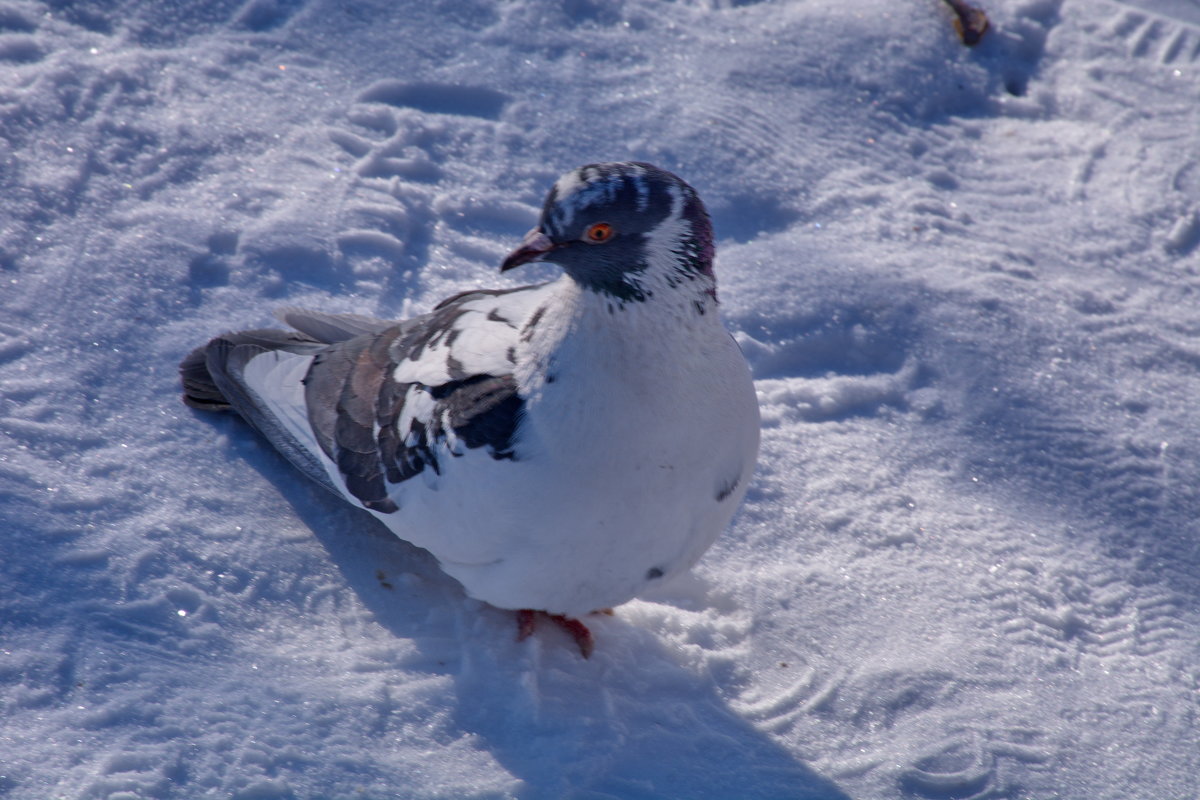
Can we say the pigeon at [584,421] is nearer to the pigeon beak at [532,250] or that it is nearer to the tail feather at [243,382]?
the pigeon beak at [532,250]

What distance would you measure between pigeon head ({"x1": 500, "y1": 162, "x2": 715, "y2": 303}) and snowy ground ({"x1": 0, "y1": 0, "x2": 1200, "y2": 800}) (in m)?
1.13

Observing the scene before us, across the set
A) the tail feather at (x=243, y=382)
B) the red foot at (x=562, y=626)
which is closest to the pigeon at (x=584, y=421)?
the red foot at (x=562, y=626)

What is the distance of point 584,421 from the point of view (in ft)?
8.40

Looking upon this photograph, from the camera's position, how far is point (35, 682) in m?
2.64

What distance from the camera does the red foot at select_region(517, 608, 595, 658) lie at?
3.00 metres

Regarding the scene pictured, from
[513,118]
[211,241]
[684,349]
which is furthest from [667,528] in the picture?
[513,118]

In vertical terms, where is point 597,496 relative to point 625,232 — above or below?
below

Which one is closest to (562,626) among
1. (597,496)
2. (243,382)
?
(597,496)

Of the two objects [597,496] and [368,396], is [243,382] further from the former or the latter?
[597,496]

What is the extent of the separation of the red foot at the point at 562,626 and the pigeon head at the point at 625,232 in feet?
3.36

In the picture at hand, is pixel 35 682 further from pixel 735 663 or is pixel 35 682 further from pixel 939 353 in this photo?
pixel 939 353

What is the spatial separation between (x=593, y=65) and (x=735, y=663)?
9.74 feet

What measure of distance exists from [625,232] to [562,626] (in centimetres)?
124

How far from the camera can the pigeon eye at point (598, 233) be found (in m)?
2.49
